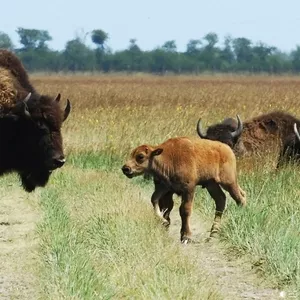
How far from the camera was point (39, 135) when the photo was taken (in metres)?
13.1

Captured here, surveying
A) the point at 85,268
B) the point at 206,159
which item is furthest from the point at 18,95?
the point at 85,268

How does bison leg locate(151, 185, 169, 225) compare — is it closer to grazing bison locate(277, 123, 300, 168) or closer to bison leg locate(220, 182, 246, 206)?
bison leg locate(220, 182, 246, 206)

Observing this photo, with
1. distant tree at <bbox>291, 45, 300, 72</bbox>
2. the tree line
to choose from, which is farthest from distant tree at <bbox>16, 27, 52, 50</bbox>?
distant tree at <bbox>291, 45, 300, 72</bbox>

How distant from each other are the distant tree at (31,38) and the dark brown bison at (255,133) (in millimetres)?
80535

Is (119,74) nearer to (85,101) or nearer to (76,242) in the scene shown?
(85,101)

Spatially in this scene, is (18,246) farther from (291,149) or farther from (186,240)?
(291,149)

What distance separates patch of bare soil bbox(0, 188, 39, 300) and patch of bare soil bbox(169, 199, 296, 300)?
1548mm

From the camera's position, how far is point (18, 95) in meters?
13.6

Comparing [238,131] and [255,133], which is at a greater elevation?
[238,131]

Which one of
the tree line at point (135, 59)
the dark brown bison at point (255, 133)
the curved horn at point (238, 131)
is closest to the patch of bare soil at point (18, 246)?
the dark brown bison at point (255, 133)

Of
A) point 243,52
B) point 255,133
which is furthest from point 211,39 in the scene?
point 255,133

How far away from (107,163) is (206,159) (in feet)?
28.1

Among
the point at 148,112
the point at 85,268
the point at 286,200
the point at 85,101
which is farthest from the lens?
the point at 85,101

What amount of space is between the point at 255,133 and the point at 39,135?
21.1ft
